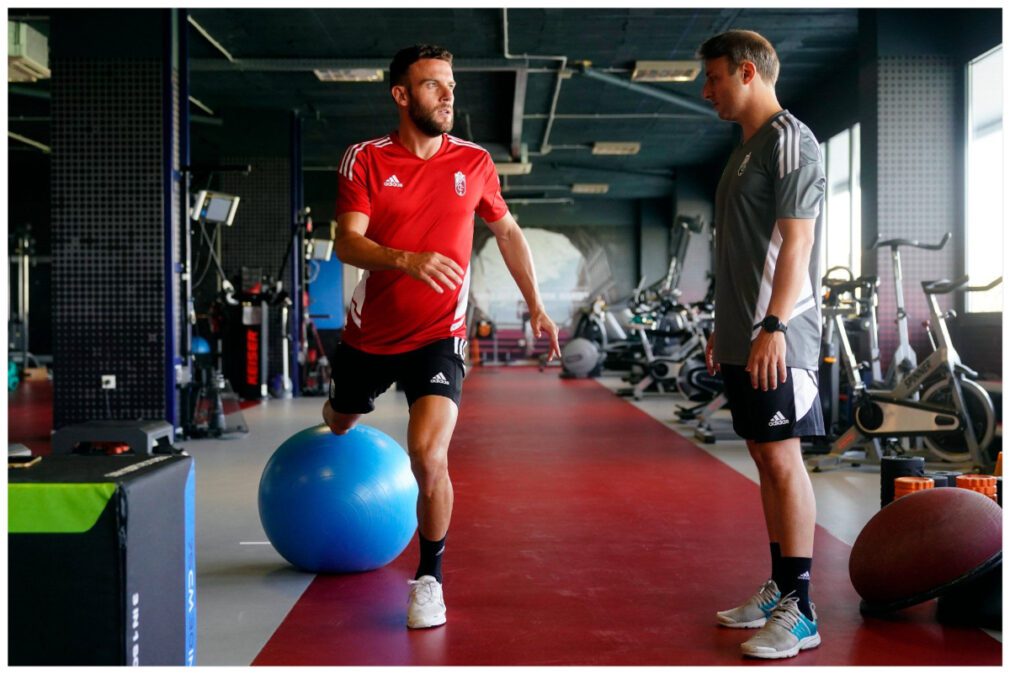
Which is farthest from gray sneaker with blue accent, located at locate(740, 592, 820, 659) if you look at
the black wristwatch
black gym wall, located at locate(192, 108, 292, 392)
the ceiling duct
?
A: black gym wall, located at locate(192, 108, 292, 392)

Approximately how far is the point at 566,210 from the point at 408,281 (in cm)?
1913

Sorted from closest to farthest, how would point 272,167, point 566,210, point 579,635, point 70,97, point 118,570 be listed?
1. point 118,570
2. point 579,635
3. point 70,97
4. point 272,167
5. point 566,210

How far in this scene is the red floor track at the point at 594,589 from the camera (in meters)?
2.49

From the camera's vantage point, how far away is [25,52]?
26.7ft

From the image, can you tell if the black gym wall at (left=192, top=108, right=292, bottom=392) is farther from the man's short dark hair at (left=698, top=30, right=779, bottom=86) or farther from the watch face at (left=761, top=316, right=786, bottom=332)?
the watch face at (left=761, top=316, right=786, bottom=332)

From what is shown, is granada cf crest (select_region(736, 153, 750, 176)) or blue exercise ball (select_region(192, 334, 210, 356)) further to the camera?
blue exercise ball (select_region(192, 334, 210, 356))

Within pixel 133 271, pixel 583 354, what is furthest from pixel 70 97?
pixel 583 354

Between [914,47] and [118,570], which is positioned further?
[914,47]

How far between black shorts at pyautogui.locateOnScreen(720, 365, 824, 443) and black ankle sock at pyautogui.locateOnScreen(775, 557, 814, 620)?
0.32 meters

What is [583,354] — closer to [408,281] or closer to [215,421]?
[215,421]

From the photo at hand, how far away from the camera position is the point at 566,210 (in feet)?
71.4

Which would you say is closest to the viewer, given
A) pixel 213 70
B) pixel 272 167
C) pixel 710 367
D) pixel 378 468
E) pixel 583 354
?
pixel 710 367

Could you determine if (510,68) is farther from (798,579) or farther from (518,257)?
(798,579)

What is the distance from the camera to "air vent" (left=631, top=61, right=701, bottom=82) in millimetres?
10289
